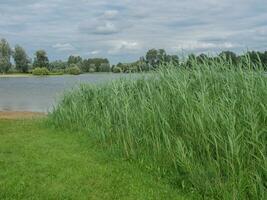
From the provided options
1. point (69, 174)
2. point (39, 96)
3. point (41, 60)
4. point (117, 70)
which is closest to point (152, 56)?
point (117, 70)

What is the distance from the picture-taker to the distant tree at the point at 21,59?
304 ft

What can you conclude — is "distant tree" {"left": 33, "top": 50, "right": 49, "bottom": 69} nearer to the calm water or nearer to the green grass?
the calm water

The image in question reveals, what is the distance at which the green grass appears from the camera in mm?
5316

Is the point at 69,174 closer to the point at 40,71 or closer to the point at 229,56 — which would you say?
the point at 229,56

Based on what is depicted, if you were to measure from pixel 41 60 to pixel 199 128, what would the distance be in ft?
294

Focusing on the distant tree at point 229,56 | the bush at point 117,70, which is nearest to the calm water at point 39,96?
the bush at point 117,70

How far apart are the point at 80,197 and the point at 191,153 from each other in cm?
157

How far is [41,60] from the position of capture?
9281cm

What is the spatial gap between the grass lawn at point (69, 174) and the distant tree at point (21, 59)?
86176 millimetres

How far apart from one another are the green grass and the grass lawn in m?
0.32

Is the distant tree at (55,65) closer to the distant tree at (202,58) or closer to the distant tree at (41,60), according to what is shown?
the distant tree at (41,60)

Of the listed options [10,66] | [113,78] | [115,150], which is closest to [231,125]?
[115,150]

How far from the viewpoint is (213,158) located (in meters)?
5.84

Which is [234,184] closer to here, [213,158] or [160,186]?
[213,158]
